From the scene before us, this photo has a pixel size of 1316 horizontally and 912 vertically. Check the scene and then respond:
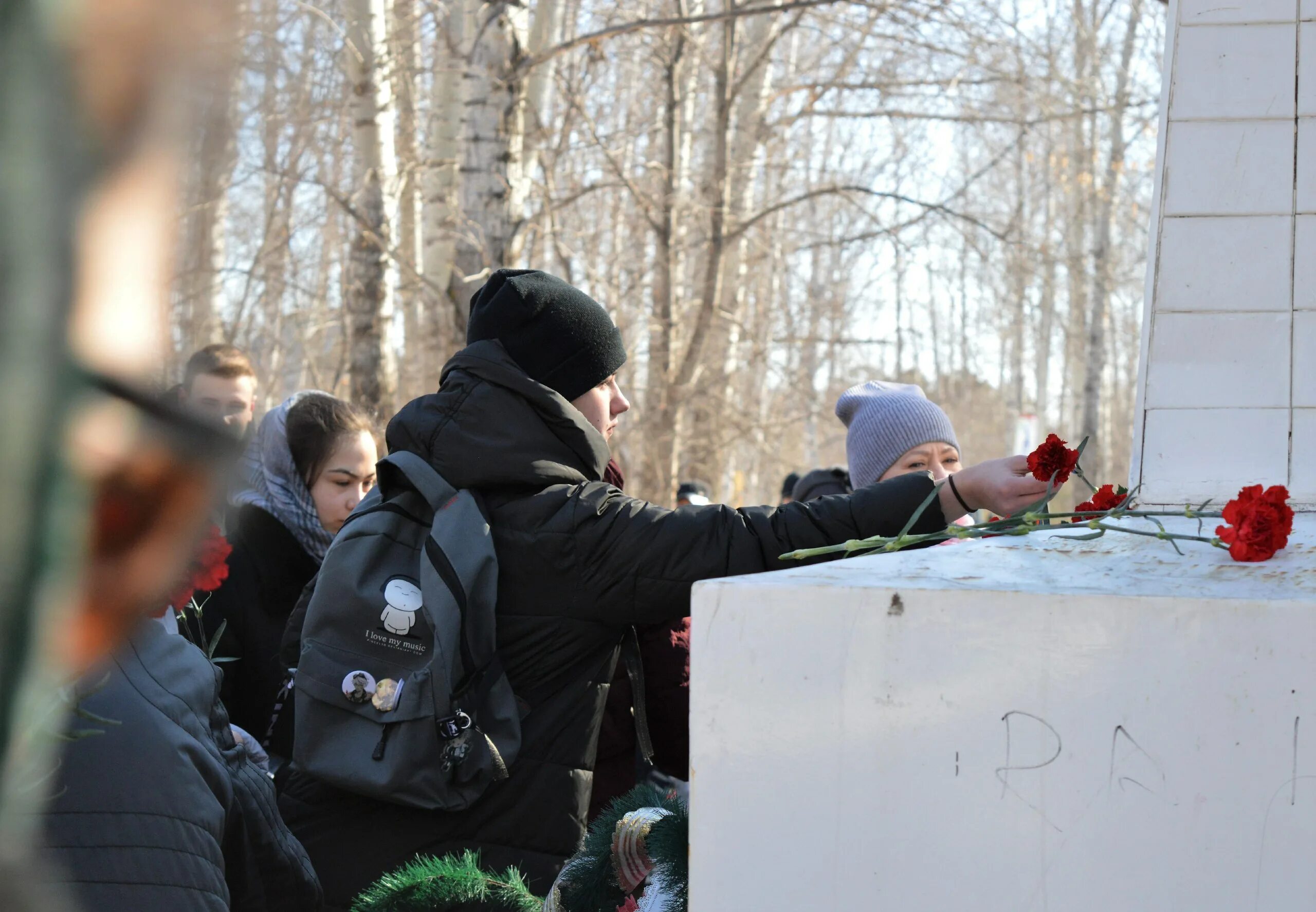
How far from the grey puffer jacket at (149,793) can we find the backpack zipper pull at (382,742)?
0.44 m

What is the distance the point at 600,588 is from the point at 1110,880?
3.56 feet

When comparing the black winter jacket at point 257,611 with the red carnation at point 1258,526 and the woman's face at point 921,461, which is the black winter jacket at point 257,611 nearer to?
the woman's face at point 921,461

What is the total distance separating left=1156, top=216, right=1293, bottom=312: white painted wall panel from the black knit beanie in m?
0.99

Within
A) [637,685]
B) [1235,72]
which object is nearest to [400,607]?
[637,685]

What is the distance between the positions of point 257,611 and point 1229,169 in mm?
2228

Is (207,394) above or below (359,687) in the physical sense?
above

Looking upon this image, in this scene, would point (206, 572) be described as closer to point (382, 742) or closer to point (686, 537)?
point (382, 742)

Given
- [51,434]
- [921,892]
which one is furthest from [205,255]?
[921,892]

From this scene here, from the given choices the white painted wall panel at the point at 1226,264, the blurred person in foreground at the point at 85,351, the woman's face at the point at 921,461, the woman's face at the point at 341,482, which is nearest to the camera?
the blurred person in foreground at the point at 85,351

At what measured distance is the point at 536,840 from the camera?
205 centimetres

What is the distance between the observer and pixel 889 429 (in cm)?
333

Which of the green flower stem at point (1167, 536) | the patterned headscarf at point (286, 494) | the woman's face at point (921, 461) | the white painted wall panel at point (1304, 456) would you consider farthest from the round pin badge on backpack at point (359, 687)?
the woman's face at point (921, 461)

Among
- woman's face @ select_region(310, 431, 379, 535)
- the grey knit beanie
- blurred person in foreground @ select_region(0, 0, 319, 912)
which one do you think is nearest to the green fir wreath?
blurred person in foreground @ select_region(0, 0, 319, 912)

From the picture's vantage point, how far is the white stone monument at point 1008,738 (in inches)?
43.1
